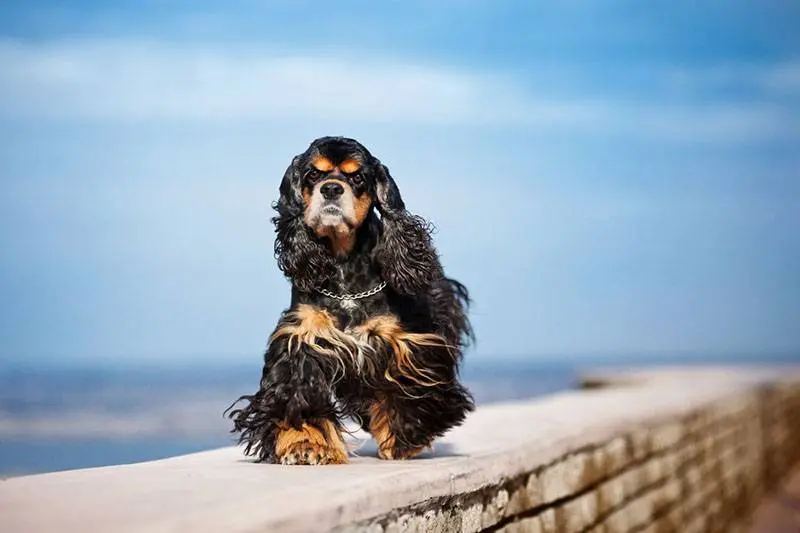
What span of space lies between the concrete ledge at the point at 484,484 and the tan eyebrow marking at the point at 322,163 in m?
1.00

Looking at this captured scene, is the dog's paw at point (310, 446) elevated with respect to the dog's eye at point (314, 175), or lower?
lower

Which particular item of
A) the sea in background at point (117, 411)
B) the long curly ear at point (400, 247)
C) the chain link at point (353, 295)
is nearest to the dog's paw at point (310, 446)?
the chain link at point (353, 295)

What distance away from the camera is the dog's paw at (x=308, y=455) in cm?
476

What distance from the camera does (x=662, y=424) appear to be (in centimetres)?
778

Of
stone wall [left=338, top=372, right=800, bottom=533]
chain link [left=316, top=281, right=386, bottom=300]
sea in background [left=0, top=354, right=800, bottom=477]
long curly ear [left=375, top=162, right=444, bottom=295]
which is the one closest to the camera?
stone wall [left=338, top=372, right=800, bottom=533]

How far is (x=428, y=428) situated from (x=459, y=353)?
0.47 meters

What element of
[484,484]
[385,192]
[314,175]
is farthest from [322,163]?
[484,484]

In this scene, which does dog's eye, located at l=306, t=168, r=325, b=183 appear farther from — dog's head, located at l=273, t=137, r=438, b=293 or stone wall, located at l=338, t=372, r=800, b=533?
stone wall, located at l=338, t=372, r=800, b=533

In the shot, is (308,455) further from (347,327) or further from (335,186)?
(335,186)

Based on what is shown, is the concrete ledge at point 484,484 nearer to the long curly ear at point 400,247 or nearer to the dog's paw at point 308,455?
the dog's paw at point 308,455

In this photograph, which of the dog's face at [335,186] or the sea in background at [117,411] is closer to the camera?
the dog's face at [335,186]

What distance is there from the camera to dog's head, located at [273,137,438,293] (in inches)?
190

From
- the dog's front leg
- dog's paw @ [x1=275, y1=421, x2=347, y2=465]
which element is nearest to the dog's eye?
the dog's front leg

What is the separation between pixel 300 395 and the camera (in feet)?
15.6
